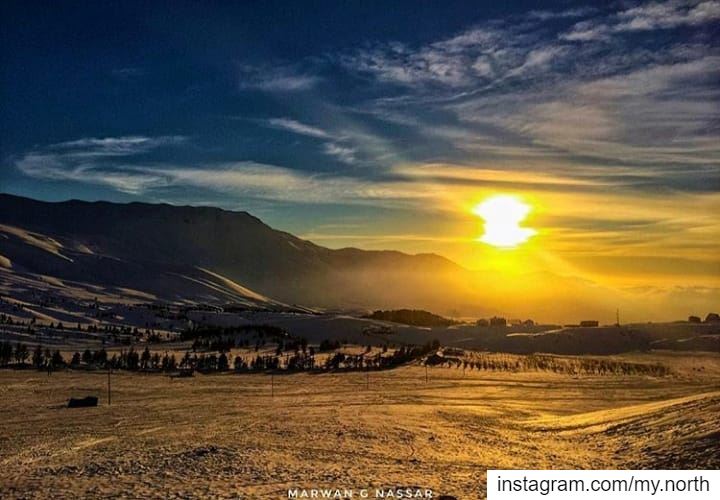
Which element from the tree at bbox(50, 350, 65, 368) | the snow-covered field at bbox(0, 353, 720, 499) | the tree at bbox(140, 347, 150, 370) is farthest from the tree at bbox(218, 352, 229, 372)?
the tree at bbox(50, 350, 65, 368)

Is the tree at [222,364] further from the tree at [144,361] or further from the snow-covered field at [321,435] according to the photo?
the snow-covered field at [321,435]

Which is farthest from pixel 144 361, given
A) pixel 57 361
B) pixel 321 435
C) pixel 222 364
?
pixel 321 435

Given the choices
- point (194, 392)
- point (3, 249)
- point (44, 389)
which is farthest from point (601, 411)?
point (3, 249)

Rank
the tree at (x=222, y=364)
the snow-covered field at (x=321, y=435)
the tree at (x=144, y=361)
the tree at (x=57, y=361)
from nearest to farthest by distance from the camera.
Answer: the snow-covered field at (x=321, y=435) < the tree at (x=57, y=361) < the tree at (x=144, y=361) < the tree at (x=222, y=364)

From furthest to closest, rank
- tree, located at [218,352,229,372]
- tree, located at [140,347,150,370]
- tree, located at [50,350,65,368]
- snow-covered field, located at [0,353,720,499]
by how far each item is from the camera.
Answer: tree, located at [218,352,229,372] < tree, located at [140,347,150,370] < tree, located at [50,350,65,368] < snow-covered field, located at [0,353,720,499]

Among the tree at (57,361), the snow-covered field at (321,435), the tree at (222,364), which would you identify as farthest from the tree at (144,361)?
the snow-covered field at (321,435)

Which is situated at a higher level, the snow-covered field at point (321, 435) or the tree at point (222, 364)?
the tree at point (222, 364)

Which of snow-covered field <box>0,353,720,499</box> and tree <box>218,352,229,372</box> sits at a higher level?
tree <box>218,352,229,372</box>

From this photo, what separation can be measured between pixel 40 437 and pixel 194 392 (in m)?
13.0

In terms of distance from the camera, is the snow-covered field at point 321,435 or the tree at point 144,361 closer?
the snow-covered field at point 321,435

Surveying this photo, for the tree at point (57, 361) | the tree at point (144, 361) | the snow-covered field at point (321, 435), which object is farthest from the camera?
the tree at point (144, 361)

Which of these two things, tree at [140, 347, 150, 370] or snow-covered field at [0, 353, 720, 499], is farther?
tree at [140, 347, 150, 370]

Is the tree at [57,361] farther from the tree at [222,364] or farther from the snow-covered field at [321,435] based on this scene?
the tree at [222,364]

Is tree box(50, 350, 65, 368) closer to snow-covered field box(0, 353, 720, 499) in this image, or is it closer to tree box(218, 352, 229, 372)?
snow-covered field box(0, 353, 720, 499)
